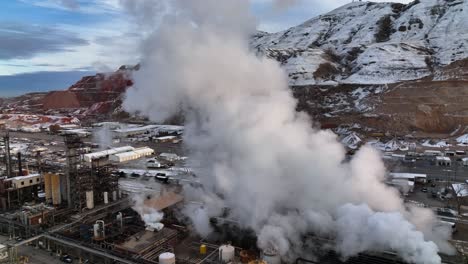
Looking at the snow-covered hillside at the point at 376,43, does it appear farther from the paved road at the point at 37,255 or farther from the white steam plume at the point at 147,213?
the paved road at the point at 37,255

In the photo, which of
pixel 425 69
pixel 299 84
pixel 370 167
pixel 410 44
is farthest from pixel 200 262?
pixel 410 44

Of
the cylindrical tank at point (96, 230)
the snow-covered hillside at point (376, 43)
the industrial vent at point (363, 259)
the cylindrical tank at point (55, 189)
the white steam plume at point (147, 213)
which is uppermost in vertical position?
the snow-covered hillside at point (376, 43)

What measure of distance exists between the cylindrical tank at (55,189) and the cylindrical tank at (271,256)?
1521 centimetres

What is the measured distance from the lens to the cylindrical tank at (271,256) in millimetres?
18109

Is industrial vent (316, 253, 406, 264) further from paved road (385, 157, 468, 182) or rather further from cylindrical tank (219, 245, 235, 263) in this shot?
paved road (385, 157, 468, 182)

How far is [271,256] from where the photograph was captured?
59.6ft

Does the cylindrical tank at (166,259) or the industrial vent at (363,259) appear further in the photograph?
the cylindrical tank at (166,259)

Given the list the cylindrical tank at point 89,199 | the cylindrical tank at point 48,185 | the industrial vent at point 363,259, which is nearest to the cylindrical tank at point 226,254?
the industrial vent at point 363,259

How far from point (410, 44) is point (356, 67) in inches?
→ 653

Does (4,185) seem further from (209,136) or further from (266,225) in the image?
(266,225)

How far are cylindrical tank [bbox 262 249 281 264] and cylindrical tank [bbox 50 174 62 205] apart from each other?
49.9 feet

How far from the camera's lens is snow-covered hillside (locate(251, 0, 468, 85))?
255ft

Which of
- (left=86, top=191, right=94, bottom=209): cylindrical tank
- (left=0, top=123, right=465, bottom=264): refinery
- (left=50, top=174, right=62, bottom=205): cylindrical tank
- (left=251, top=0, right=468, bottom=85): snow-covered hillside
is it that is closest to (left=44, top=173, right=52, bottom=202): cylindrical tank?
(left=0, top=123, right=465, bottom=264): refinery

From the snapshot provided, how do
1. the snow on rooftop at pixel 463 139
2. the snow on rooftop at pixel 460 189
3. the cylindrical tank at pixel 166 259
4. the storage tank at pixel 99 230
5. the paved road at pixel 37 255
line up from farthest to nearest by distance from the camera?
the snow on rooftop at pixel 463 139 < the snow on rooftop at pixel 460 189 < the storage tank at pixel 99 230 < the paved road at pixel 37 255 < the cylindrical tank at pixel 166 259
